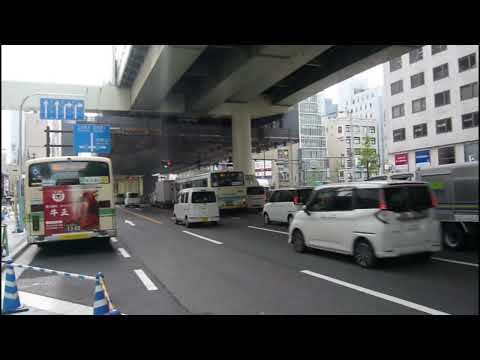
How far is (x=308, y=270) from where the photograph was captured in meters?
7.98

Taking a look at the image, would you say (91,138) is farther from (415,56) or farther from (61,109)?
(415,56)

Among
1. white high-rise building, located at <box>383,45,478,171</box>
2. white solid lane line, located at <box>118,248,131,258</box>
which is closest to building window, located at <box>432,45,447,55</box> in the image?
white high-rise building, located at <box>383,45,478,171</box>

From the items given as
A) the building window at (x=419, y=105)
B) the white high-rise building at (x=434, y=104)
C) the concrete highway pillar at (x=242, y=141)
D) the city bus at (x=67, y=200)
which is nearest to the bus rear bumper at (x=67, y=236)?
the city bus at (x=67, y=200)

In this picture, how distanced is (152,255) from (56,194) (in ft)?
10.8

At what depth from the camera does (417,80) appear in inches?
322

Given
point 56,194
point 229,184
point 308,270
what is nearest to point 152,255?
point 56,194

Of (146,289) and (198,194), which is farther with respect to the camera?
(198,194)

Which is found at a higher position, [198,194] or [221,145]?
[221,145]

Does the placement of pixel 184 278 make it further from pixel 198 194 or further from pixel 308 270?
pixel 198 194

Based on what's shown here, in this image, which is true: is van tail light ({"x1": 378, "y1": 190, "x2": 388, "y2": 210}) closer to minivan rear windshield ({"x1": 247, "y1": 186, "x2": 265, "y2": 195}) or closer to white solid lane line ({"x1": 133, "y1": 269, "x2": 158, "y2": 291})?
white solid lane line ({"x1": 133, "y1": 269, "x2": 158, "y2": 291})

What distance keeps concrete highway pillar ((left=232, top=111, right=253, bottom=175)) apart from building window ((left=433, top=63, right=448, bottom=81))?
79.4ft

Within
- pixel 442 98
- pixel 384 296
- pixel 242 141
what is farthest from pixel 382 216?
pixel 242 141

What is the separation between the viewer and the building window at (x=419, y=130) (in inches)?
268
